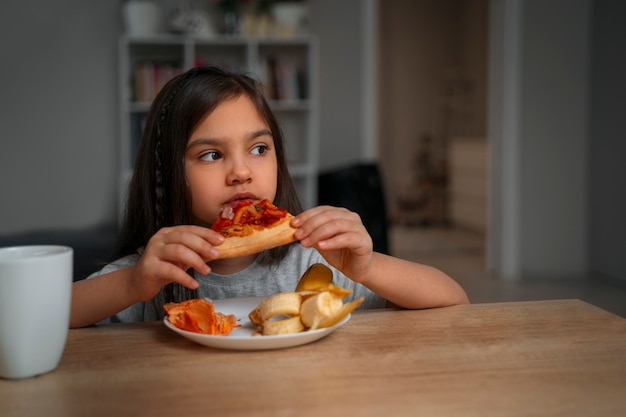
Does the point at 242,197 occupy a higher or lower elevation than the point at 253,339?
higher

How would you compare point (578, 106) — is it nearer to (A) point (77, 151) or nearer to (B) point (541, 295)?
(B) point (541, 295)

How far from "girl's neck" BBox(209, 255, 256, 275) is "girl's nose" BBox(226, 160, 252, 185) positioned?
245 mm

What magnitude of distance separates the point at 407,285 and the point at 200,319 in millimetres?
354

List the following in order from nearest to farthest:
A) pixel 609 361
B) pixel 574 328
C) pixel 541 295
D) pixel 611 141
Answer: pixel 609 361, pixel 574 328, pixel 541 295, pixel 611 141

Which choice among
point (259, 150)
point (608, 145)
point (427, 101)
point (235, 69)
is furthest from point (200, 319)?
point (427, 101)

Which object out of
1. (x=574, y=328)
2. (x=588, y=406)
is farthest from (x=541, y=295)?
(x=588, y=406)

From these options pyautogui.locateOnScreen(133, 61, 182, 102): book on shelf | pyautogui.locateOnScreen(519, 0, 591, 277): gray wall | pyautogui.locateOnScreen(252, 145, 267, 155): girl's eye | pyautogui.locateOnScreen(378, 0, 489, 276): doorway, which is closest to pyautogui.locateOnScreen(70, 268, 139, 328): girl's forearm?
pyautogui.locateOnScreen(252, 145, 267, 155): girl's eye

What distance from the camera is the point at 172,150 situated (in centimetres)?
130

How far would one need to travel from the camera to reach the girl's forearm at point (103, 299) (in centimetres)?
104

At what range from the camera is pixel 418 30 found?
29.3 feet

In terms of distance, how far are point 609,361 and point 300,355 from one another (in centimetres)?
35

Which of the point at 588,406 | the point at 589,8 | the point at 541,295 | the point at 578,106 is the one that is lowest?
the point at 541,295

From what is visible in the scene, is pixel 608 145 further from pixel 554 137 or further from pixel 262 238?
pixel 262 238

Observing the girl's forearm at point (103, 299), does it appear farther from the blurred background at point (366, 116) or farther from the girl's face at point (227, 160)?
the blurred background at point (366, 116)
